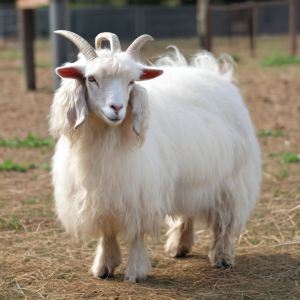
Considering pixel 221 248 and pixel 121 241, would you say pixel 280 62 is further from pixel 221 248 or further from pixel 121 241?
pixel 221 248

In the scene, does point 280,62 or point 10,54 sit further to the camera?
point 10,54

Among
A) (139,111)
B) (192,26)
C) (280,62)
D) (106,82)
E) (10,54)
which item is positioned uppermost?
(192,26)

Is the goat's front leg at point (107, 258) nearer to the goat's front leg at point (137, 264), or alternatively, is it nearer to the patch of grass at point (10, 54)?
the goat's front leg at point (137, 264)

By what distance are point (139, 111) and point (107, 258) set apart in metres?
1.20

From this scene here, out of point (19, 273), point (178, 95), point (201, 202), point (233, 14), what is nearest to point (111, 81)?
point (178, 95)

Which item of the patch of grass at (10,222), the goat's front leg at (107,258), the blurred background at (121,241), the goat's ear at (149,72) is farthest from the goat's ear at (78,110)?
the patch of grass at (10,222)

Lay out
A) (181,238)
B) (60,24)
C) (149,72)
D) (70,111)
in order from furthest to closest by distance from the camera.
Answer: (60,24) < (181,238) < (149,72) < (70,111)

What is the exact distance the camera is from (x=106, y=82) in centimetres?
337

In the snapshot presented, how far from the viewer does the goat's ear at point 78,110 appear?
343 cm

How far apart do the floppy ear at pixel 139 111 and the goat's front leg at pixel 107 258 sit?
907mm

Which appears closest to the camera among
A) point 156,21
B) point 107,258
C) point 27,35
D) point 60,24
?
point 107,258

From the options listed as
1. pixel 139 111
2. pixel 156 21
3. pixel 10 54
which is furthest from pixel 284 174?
pixel 10 54

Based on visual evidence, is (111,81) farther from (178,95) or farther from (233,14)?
(233,14)

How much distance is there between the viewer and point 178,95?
172 inches
